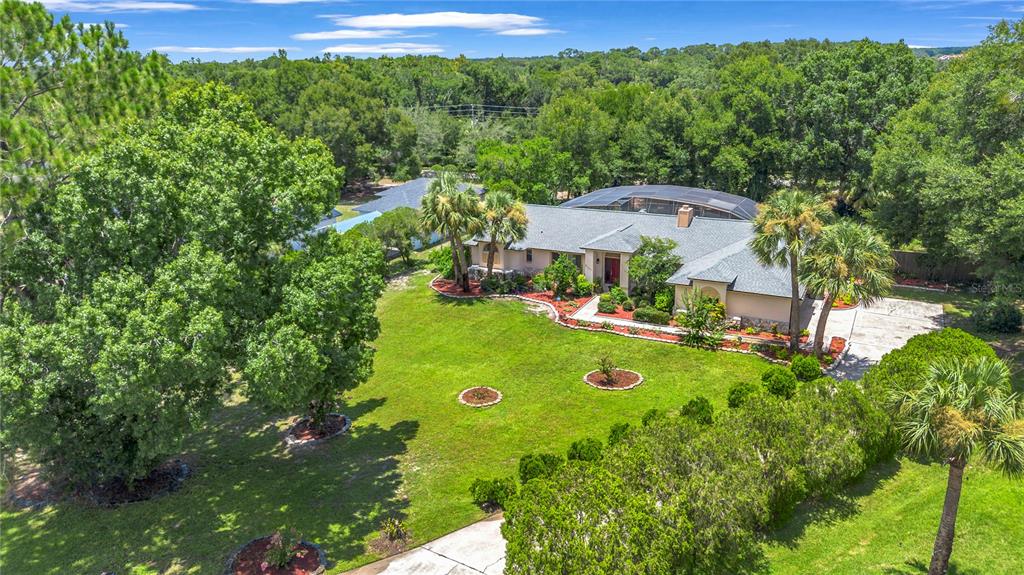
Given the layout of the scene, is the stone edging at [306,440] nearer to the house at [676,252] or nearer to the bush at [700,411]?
the bush at [700,411]

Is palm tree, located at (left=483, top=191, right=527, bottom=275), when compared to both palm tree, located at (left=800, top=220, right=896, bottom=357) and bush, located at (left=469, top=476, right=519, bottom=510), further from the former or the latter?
bush, located at (left=469, top=476, right=519, bottom=510)

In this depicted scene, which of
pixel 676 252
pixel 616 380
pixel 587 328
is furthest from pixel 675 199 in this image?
pixel 616 380

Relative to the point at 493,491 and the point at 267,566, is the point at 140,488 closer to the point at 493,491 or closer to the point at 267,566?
the point at 267,566

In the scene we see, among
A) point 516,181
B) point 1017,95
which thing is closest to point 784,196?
point 1017,95

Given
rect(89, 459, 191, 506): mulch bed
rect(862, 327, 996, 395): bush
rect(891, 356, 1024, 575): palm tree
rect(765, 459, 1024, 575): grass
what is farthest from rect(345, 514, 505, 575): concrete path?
rect(862, 327, 996, 395): bush

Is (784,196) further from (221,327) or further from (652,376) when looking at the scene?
(221,327)

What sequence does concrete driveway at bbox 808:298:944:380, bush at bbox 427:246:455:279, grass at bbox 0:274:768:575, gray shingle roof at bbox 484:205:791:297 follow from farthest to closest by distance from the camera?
bush at bbox 427:246:455:279 < gray shingle roof at bbox 484:205:791:297 < concrete driveway at bbox 808:298:944:380 < grass at bbox 0:274:768:575
